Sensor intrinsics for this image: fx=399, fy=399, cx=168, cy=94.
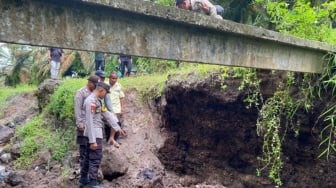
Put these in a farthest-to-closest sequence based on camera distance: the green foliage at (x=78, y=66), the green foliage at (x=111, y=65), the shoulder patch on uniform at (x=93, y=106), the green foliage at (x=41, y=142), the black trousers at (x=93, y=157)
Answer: the green foliage at (x=78, y=66)
the green foliage at (x=111, y=65)
the green foliage at (x=41, y=142)
the black trousers at (x=93, y=157)
the shoulder patch on uniform at (x=93, y=106)

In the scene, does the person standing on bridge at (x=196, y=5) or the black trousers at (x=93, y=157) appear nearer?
the person standing on bridge at (x=196, y=5)

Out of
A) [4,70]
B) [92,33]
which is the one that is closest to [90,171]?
[92,33]

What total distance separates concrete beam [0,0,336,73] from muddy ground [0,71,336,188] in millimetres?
2323

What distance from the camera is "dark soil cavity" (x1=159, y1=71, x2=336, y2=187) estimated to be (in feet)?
20.3

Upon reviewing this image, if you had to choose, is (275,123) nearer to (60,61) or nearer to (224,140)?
(224,140)

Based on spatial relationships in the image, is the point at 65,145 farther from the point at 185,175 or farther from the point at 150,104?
the point at 185,175

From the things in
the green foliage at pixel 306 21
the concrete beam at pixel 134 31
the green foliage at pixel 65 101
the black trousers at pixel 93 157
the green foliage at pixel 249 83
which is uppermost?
the green foliage at pixel 306 21

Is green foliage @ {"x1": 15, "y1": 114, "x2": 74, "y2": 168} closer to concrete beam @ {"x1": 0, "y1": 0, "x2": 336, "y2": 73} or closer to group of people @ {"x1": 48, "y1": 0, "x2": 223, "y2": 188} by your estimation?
group of people @ {"x1": 48, "y1": 0, "x2": 223, "y2": 188}

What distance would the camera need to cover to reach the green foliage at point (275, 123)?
5.91m

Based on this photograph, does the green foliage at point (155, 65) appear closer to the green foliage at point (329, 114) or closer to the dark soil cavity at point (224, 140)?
the dark soil cavity at point (224, 140)

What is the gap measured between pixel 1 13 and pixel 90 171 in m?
4.29

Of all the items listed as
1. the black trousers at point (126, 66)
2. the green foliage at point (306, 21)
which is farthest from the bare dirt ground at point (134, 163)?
the green foliage at point (306, 21)

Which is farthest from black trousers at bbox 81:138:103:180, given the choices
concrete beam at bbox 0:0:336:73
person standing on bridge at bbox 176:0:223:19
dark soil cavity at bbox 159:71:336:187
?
concrete beam at bbox 0:0:336:73

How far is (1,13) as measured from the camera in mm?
2148
